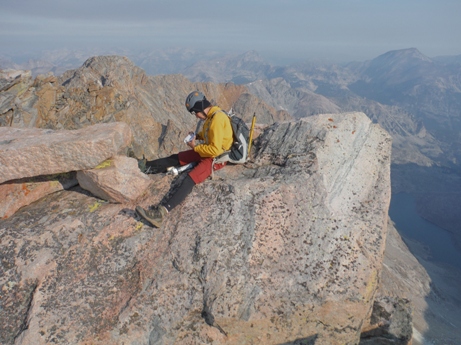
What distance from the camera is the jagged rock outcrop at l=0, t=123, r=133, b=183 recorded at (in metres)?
9.24

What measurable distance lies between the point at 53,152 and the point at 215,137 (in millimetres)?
5000

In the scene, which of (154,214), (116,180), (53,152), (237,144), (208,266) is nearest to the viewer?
(208,266)

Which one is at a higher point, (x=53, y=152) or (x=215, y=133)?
(x=215, y=133)

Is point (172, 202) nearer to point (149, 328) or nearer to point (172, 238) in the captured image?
point (172, 238)

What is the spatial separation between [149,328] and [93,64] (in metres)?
98.8

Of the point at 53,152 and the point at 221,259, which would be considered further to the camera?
the point at 53,152

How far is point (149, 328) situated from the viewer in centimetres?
798

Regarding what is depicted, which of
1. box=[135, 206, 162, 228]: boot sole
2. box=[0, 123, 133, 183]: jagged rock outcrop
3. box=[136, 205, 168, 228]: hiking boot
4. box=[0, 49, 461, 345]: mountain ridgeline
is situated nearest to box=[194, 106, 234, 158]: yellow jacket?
box=[0, 49, 461, 345]: mountain ridgeline

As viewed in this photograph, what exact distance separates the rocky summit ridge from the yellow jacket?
3.62 ft

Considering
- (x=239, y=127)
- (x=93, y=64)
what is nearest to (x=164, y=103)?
(x=93, y=64)

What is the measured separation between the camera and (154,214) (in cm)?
919

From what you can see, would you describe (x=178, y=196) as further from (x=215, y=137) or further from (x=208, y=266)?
(x=208, y=266)

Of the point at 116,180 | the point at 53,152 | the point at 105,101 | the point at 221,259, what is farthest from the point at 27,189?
the point at 105,101

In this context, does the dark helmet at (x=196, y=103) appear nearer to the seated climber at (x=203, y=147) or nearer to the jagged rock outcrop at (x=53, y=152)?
the seated climber at (x=203, y=147)
